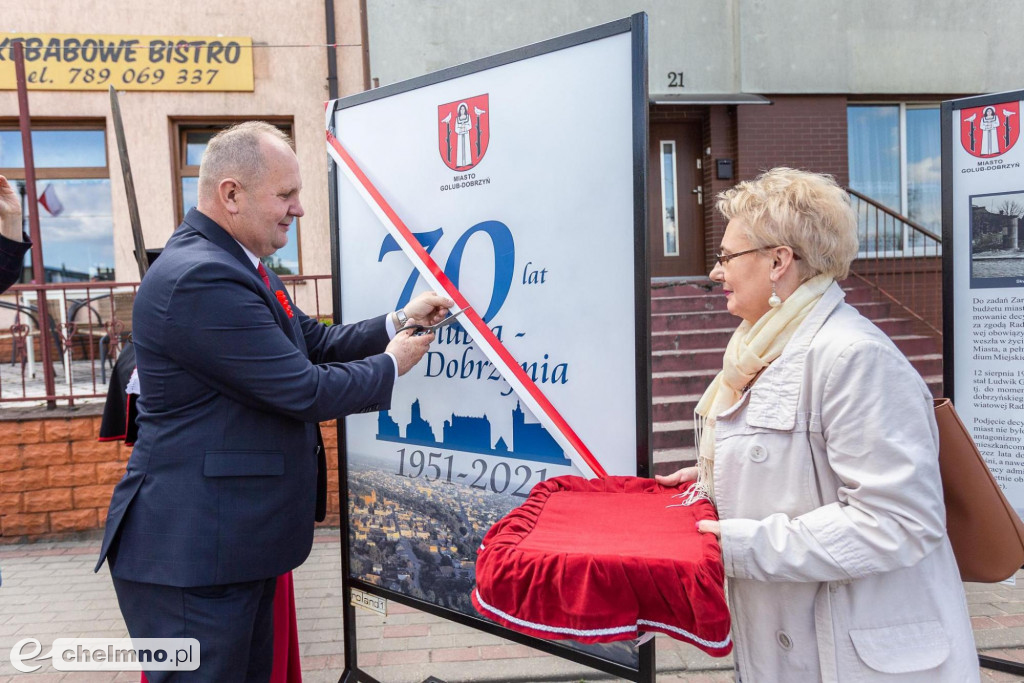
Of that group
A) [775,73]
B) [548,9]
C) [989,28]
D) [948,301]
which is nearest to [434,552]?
[948,301]

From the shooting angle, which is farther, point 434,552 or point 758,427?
point 434,552

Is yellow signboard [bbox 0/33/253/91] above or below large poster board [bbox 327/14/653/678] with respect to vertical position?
above

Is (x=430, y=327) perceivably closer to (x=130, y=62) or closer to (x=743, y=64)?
(x=130, y=62)

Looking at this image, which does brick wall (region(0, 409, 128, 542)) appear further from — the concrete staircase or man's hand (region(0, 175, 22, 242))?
the concrete staircase

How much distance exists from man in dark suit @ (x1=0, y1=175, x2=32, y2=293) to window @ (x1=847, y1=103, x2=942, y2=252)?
9.60m

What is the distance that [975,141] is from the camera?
2861 mm

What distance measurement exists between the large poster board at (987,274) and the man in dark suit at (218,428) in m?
2.35

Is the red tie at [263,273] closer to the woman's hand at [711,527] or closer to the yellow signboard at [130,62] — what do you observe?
the woman's hand at [711,527]

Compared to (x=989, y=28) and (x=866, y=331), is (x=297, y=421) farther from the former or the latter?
(x=989, y=28)

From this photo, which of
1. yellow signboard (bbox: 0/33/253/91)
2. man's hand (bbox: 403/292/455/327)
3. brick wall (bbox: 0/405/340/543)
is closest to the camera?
man's hand (bbox: 403/292/455/327)

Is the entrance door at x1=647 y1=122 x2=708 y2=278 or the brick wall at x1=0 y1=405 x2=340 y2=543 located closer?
the brick wall at x1=0 y1=405 x2=340 y2=543

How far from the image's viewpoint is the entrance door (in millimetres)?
9328

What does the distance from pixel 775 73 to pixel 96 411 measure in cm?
820

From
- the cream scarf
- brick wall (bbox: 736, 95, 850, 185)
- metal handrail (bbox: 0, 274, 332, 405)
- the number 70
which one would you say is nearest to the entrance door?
brick wall (bbox: 736, 95, 850, 185)
